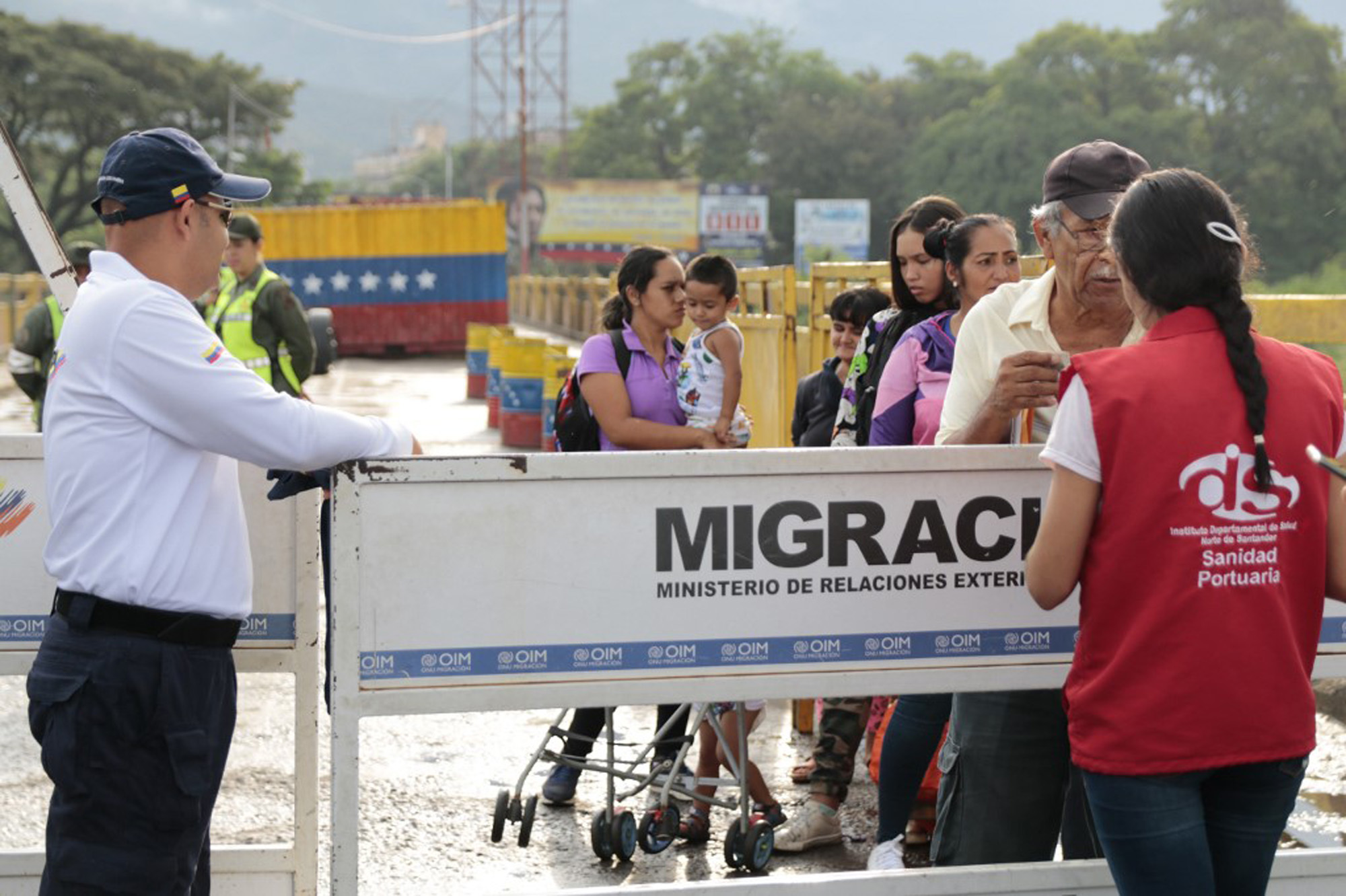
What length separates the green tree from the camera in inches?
2611

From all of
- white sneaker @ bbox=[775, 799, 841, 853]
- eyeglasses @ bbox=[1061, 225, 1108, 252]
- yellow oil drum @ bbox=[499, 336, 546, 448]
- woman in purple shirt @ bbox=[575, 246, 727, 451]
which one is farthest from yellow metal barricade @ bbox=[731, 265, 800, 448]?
yellow oil drum @ bbox=[499, 336, 546, 448]

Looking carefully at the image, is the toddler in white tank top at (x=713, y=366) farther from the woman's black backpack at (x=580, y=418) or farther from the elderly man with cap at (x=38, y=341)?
the elderly man with cap at (x=38, y=341)

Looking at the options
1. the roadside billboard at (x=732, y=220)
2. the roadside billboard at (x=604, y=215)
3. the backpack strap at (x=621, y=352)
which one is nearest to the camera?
the backpack strap at (x=621, y=352)

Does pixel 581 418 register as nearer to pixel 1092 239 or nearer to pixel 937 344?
pixel 937 344

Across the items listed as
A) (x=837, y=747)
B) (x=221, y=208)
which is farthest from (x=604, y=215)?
(x=221, y=208)

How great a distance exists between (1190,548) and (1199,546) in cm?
1

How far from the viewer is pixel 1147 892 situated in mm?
2670

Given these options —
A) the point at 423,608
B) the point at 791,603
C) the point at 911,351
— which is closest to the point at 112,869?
the point at 423,608

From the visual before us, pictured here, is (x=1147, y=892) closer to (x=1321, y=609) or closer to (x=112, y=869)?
(x=1321, y=609)

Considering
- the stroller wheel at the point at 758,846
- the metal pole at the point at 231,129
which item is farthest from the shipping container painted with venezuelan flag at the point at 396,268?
the metal pole at the point at 231,129

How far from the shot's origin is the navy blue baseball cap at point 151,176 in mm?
2955

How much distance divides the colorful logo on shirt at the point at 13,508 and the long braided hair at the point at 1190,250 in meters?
2.60

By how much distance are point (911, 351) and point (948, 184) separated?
256 ft

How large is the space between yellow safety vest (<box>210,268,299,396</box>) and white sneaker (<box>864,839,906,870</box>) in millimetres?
4659
